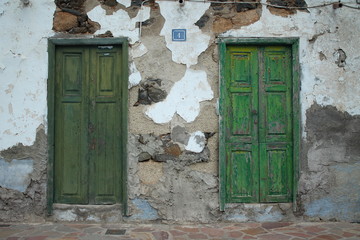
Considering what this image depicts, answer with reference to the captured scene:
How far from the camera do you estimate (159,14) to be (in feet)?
14.6

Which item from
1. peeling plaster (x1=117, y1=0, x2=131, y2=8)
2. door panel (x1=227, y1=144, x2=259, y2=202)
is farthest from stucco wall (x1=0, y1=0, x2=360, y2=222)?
door panel (x1=227, y1=144, x2=259, y2=202)

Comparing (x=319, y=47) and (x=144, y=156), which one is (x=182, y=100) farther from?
(x=319, y=47)

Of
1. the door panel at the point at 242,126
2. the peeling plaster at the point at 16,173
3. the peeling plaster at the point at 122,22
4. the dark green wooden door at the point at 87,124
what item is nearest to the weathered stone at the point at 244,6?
the door panel at the point at 242,126

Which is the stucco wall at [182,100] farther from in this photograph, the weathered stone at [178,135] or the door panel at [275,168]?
the door panel at [275,168]

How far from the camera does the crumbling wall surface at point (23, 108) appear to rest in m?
4.45

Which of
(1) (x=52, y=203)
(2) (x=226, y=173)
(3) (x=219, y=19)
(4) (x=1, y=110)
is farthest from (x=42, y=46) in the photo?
(2) (x=226, y=173)

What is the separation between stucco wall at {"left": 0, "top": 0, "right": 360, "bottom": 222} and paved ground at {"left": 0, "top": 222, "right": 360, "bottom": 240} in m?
0.16

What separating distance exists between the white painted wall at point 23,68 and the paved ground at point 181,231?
1.11m

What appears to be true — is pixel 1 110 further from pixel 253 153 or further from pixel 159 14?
pixel 253 153

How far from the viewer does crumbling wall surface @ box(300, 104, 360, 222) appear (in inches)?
174

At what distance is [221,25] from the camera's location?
445cm

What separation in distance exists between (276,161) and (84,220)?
8.26ft

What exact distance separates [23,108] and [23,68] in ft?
1.66

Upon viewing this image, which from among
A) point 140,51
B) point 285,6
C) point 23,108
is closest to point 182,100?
point 140,51
